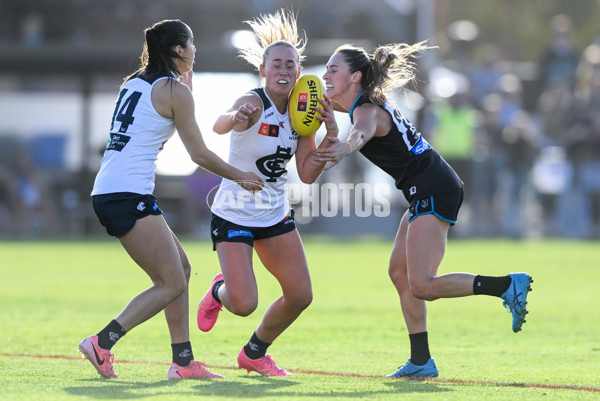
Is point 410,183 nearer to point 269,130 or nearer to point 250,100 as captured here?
point 269,130

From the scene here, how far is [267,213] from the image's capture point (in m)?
7.83

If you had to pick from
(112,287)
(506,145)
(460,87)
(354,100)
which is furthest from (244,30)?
(354,100)

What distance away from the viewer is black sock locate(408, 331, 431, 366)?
305 inches

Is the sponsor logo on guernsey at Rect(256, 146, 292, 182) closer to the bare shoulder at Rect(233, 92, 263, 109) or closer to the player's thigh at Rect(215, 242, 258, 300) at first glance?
the bare shoulder at Rect(233, 92, 263, 109)

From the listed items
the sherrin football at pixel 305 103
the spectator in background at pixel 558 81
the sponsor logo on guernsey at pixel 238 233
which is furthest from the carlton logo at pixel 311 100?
the spectator in background at pixel 558 81

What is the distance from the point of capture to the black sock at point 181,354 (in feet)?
24.1

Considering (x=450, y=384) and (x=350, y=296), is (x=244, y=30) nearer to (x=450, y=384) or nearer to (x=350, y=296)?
(x=350, y=296)

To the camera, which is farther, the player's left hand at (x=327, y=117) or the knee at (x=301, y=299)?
the knee at (x=301, y=299)

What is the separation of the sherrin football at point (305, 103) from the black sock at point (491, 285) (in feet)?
5.34

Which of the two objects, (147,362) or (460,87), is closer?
(147,362)

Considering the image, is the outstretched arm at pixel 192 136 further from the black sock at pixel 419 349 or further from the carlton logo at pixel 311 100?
the black sock at pixel 419 349

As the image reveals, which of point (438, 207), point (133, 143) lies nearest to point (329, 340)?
point (438, 207)

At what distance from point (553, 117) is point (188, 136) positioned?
19227 millimetres

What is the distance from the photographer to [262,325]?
26.0 ft
